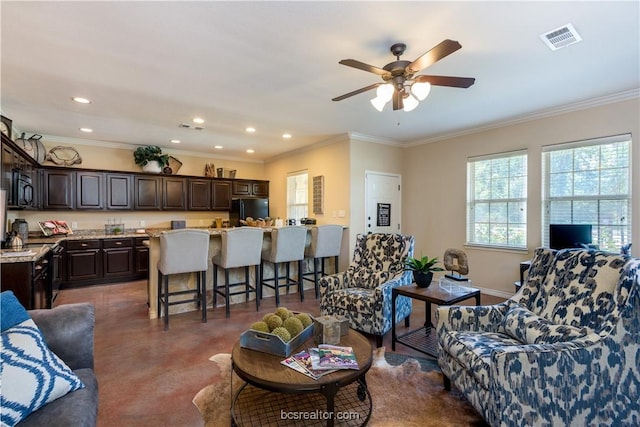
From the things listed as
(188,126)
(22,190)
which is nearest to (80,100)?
(188,126)

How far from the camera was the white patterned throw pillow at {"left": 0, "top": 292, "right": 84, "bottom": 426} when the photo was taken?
1.19 m

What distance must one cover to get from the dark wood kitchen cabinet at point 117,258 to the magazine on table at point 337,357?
5.11m

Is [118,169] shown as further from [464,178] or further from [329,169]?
[464,178]

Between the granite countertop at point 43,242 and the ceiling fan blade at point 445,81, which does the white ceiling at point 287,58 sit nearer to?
the ceiling fan blade at point 445,81

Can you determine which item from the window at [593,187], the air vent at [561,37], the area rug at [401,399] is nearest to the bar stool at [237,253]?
the area rug at [401,399]

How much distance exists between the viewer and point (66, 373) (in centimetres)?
141

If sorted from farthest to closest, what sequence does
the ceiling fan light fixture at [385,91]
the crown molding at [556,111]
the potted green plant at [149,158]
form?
the potted green plant at [149,158] → the crown molding at [556,111] → the ceiling fan light fixture at [385,91]

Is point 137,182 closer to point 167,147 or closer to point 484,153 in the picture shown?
point 167,147

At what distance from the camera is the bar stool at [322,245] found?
4.69m

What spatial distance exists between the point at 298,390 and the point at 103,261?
5340 mm

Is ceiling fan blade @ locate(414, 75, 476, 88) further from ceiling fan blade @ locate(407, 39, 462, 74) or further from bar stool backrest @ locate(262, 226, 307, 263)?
bar stool backrest @ locate(262, 226, 307, 263)

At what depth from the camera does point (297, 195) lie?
22.6ft

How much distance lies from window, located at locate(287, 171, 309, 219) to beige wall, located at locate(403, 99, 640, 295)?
2.00m

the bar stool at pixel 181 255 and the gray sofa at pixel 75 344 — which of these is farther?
the bar stool at pixel 181 255
